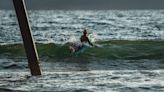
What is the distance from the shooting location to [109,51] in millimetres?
24094

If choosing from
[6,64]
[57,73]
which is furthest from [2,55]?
[57,73]

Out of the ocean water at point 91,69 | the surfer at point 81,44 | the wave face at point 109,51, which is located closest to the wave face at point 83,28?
the wave face at point 109,51

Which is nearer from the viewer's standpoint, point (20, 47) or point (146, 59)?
point (146, 59)

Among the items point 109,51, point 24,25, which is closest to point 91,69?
point 24,25

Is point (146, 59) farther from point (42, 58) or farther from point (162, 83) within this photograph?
point (162, 83)

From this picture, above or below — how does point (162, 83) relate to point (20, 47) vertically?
below

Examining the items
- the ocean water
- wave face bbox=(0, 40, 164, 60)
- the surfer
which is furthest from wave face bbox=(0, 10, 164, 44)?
the surfer

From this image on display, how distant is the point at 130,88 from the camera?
12695 mm

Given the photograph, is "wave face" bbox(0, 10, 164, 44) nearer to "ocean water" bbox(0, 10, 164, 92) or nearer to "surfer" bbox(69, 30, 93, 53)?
"ocean water" bbox(0, 10, 164, 92)

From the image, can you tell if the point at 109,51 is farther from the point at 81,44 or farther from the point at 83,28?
the point at 83,28

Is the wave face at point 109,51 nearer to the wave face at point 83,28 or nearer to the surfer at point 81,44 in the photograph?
the surfer at point 81,44

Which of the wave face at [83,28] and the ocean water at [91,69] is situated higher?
the wave face at [83,28]

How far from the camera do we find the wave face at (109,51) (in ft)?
73.6

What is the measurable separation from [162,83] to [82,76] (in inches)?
104
